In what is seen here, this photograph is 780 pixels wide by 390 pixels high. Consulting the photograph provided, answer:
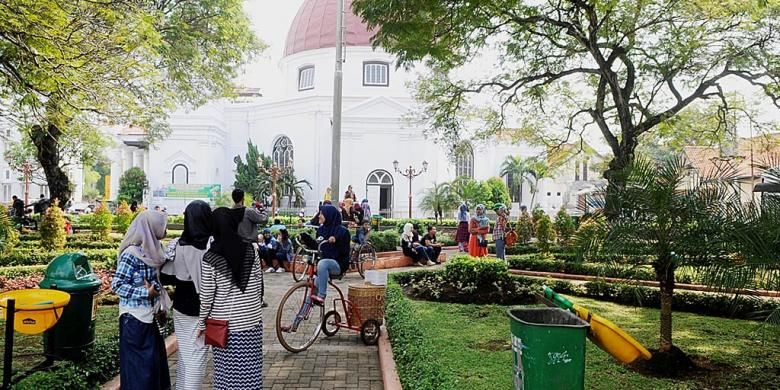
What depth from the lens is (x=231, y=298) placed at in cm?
420

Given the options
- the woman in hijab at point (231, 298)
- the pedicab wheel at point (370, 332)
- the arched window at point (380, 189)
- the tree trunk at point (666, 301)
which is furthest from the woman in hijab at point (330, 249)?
the arched window at point (380, 189)

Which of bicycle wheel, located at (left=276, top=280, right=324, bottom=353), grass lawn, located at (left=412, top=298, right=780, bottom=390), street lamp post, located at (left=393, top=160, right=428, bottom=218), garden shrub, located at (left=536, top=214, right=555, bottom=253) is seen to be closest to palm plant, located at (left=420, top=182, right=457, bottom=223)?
street lamp post, located at (left=393, top=160, right=428, bottom=218)

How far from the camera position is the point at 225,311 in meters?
4.19

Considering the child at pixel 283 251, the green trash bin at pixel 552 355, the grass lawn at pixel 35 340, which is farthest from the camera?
the child at pixel 283 251

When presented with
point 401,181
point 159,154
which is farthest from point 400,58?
point 159,154

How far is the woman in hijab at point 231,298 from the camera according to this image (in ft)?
13.7

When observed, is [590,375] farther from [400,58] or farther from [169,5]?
[169,5]

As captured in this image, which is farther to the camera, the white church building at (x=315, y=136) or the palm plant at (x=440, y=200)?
the white church building at (x=315, y=136)

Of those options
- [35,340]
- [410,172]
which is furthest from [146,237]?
[410,172]

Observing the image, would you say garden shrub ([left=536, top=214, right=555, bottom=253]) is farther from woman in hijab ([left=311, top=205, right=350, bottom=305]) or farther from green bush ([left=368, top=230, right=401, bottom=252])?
woman in hijab ([left=311, top=205, right=350, bottom=305])

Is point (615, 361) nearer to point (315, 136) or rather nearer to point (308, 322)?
point (308, 322)

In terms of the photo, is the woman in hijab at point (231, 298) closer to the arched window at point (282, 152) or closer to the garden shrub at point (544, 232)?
the garden shrub at point (544, 232)

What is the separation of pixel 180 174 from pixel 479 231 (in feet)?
107

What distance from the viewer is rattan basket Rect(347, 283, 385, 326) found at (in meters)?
6.66
